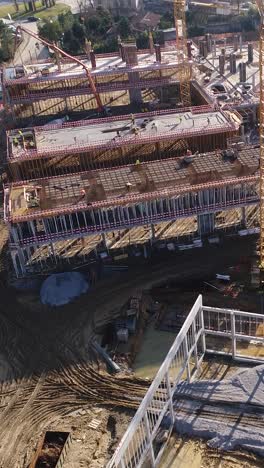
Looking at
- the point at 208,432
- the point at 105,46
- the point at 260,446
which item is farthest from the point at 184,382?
the point at 105,46

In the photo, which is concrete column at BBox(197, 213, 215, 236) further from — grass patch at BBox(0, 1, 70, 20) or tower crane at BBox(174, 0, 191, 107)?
grass patch at BBox(0, 1, 70, 20)

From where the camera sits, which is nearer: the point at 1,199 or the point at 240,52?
the point at 1,199

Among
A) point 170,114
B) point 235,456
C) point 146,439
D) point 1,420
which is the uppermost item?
point 170,114

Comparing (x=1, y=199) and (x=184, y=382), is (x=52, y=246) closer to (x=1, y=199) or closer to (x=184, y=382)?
(x=1, y=199)

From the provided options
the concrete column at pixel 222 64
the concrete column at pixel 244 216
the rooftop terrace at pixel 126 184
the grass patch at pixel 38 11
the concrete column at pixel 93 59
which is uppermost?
the grass patch at pixel 38 11

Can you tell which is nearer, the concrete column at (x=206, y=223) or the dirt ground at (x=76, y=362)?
the dirt ground at (x=76, y=362)

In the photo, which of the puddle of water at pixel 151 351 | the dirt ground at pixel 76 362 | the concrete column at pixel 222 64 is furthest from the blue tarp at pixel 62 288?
the concrete column at pixel 222 64

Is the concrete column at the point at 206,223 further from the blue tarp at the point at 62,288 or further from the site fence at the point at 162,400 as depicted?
the site fence at the point at 162,400
